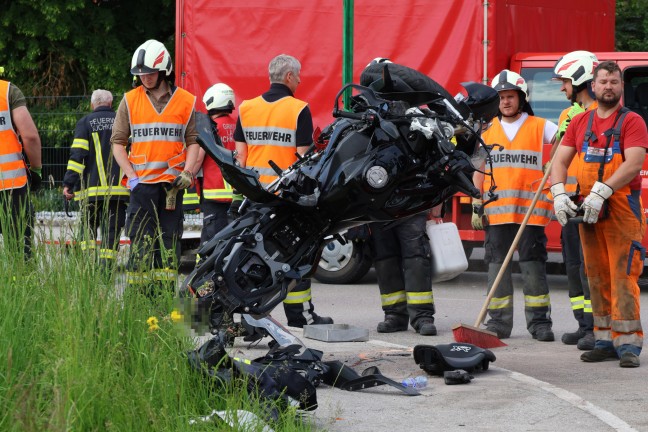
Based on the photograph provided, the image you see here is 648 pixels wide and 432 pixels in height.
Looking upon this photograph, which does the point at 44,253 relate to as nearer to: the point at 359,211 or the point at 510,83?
the point at 359,211

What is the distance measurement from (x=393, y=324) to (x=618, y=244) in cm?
215

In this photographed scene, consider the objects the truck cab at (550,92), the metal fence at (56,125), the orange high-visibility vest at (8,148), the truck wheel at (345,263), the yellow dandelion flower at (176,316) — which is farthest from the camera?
the metal fence at (56,125)

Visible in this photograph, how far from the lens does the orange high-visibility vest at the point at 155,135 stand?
29.9 feet

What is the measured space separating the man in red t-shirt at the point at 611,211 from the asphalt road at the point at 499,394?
0.23 m

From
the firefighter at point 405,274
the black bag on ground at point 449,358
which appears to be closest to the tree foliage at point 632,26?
the firefighter at point 405,274

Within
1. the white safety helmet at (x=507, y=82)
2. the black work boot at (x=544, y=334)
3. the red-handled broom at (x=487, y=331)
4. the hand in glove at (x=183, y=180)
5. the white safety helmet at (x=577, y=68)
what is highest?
the white safety helmet at (x=577, y=68)

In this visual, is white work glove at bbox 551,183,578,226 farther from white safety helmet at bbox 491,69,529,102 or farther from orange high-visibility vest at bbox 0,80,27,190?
orange high-visibility vest at bbox 0,80,27,190

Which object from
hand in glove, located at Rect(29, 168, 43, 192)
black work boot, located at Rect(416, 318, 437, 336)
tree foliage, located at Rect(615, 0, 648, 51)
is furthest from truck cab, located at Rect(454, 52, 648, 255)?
tree foliage, located at Rect(615, 0, 648, 51)

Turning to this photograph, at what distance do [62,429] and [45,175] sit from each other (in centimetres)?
1236

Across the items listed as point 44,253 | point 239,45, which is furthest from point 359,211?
point 239,45

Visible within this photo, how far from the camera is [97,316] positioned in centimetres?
570

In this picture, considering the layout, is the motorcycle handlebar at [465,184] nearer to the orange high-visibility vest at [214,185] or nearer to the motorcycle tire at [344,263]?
the orange high-visibility vest at [214,185]

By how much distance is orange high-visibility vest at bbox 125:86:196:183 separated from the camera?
29.9ft

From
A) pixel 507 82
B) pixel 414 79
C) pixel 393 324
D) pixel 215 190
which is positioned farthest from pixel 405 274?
pixel 414 79
